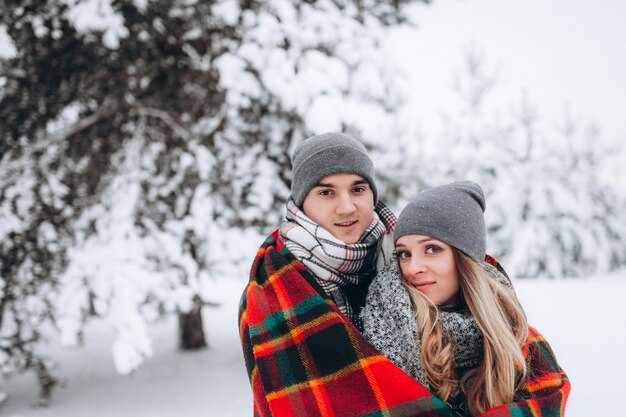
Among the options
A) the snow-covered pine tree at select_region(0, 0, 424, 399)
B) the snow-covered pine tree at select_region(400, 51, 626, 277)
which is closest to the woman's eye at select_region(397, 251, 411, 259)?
the snow-covered pine tree at select_region(0, 0, 424, 399)

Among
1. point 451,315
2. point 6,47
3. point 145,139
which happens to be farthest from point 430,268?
point 145,139

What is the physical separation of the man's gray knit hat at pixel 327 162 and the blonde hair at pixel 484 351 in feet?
1.71

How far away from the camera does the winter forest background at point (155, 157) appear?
361 cm

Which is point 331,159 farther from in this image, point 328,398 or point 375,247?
point 328,398

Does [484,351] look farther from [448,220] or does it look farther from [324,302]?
[324,302]

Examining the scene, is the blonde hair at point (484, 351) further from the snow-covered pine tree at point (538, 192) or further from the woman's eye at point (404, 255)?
the snow-covered pine tree at point (538, 192)

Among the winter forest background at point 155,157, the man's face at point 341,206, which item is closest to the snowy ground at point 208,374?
the winter forest background at point 155,157

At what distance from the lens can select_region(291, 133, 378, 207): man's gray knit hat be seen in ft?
6.03

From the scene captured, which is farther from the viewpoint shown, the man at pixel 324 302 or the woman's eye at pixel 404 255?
the woman's eye at pixel 404 255

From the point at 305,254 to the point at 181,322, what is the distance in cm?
439

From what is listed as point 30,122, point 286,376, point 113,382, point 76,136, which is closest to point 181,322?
point 113,382

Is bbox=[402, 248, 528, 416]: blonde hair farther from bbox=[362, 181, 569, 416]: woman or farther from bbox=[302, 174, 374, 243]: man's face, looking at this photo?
bbox=[302, 174, 374, 243]: man's face

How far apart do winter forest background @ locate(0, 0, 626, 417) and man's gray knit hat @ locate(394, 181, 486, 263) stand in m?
1.91

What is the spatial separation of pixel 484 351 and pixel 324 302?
1.96 ft
